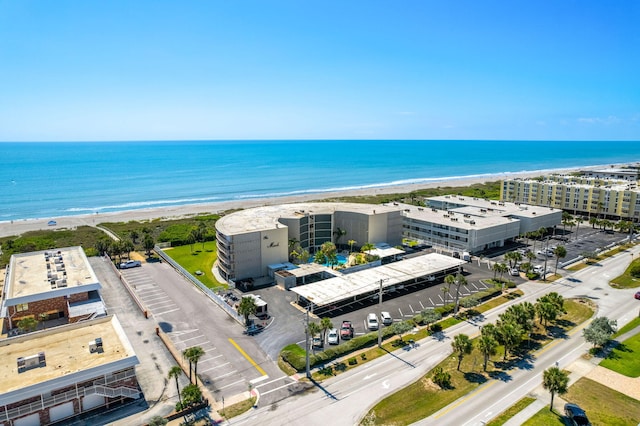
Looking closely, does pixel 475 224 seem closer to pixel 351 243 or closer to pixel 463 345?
pixel 351 243

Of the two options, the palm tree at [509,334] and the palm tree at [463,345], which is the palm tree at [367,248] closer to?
the palm tree at [509,334]

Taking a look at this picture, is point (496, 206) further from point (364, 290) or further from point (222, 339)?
point (222, 339)

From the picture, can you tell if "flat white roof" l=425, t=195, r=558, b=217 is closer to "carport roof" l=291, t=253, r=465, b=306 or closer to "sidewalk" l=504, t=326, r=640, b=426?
"carport roof" l=291, t=253, r=465, b=306

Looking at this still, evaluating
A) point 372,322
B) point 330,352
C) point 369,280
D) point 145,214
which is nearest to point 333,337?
point 330,352

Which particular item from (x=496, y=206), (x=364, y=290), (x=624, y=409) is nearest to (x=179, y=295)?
(x=364, y=290)

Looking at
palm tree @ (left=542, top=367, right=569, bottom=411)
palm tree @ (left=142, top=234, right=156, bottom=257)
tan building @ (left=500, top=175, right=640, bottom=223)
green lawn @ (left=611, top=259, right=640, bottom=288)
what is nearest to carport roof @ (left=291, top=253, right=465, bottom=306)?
green lawn @ (left=611, top=259, right=640, bottom=288)

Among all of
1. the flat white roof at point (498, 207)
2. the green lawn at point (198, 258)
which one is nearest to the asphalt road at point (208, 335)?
the green lawn at point (198, 258)
